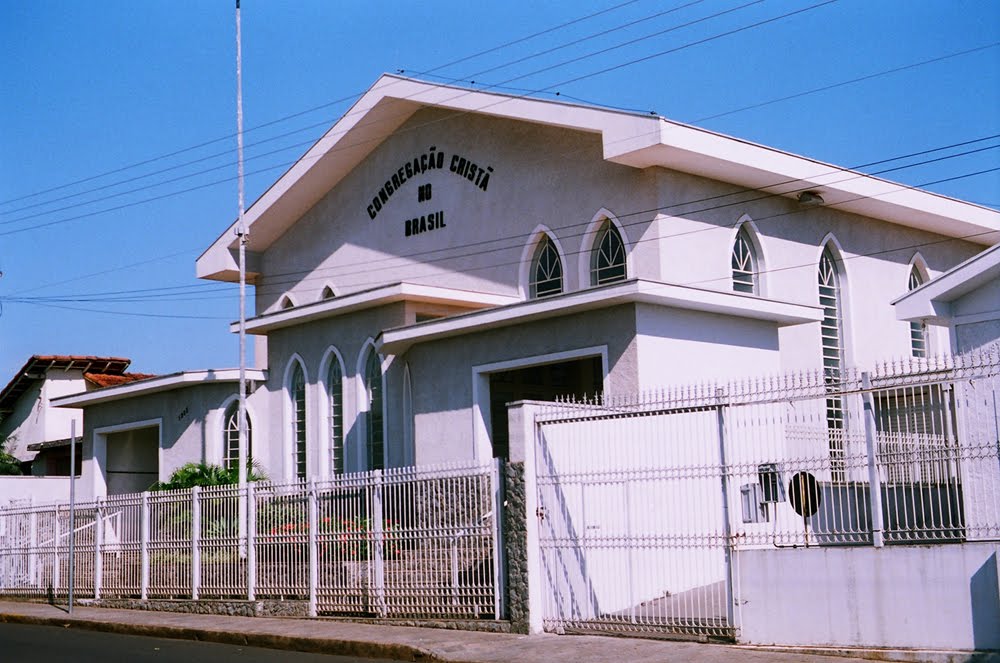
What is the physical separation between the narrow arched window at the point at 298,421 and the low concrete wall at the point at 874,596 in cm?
1618

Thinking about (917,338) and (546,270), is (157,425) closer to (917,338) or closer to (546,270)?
(546,270)

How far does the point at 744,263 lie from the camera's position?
21.6 meters

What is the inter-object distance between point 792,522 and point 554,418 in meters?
3.20

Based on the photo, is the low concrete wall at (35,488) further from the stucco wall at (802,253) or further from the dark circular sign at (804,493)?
the dark circular sign at (804,493)

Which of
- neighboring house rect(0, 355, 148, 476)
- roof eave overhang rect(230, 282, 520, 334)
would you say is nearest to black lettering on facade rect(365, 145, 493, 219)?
roof eave overhang rect(230, 282, 520, 334)

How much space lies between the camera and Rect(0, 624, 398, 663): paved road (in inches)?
517

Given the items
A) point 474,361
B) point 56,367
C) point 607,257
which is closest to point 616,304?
point 607,257

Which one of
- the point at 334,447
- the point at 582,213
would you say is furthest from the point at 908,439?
the point at 334,447

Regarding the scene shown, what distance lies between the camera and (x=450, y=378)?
69.8 feet

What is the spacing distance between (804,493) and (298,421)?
16910 mm

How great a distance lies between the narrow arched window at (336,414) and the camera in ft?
82.9

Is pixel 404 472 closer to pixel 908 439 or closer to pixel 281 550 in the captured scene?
pixel 281 550

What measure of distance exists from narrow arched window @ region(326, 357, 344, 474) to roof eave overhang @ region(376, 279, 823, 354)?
400cm

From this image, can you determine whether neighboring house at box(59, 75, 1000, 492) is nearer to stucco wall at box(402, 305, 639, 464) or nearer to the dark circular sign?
stucco wall at box(402, 305, 639, 464)
